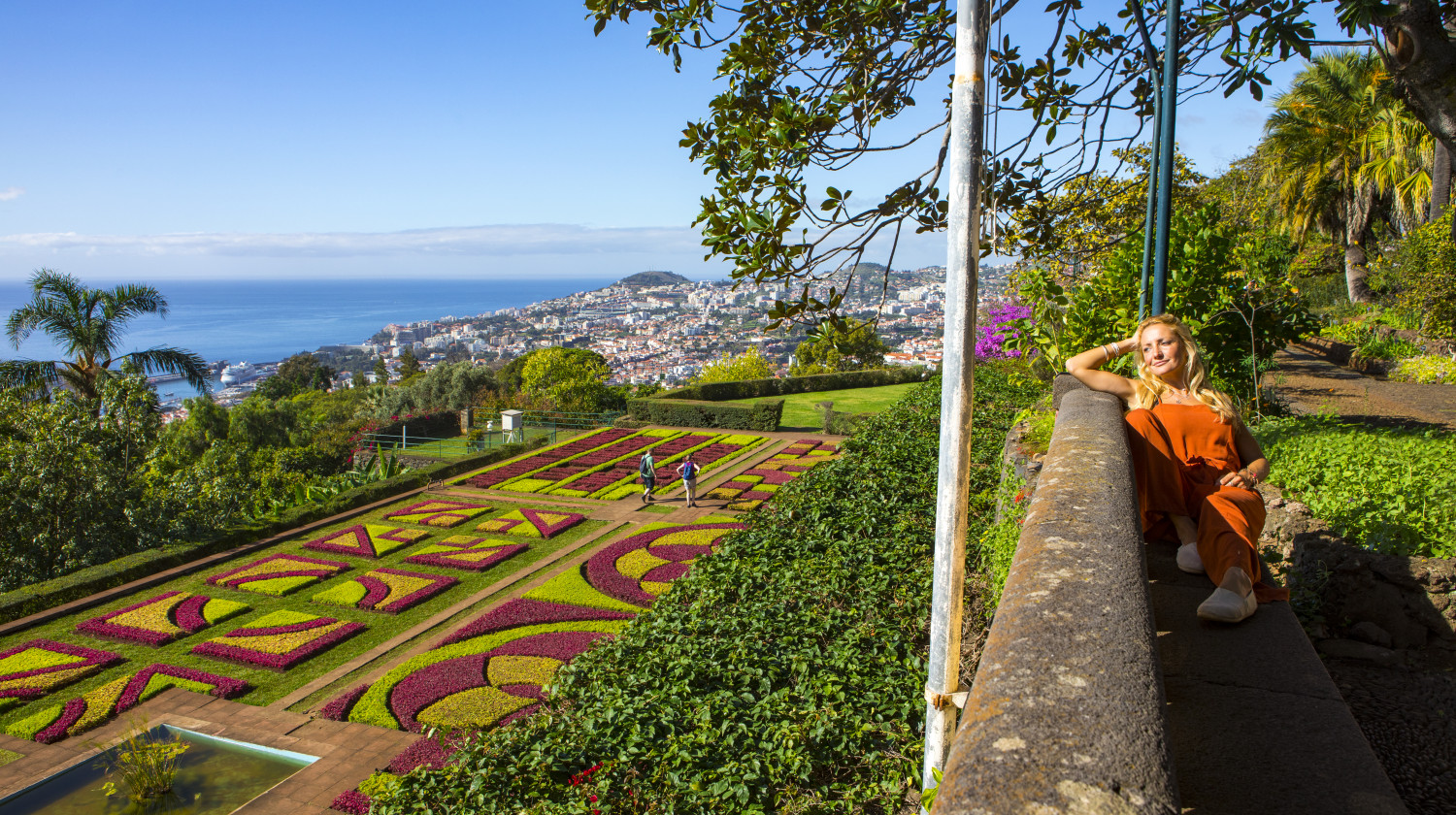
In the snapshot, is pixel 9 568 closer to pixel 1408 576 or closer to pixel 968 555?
pixel 968 555

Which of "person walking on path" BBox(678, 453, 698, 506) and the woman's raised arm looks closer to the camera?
the woman's raised arm

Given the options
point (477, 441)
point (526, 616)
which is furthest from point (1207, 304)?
point (477, 441)

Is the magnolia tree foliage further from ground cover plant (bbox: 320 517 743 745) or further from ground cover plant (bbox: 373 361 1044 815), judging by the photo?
ground cover plant (bbox: 320 517 743 745)

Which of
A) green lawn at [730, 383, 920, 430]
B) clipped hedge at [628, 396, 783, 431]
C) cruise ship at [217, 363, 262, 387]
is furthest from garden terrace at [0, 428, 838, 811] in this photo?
cruise ship at [217, 363, 262, 387]

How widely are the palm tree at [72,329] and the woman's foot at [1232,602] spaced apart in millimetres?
28275

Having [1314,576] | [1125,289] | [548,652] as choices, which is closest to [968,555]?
[1314,576]

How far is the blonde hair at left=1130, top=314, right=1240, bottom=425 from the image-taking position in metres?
3.58

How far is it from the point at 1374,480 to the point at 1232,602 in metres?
3.65

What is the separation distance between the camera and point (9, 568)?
54.4 ft

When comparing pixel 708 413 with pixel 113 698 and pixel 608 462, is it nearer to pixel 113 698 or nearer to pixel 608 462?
pixel 608 462

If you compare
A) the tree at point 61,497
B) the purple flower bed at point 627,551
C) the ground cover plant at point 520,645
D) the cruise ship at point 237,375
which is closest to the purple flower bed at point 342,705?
the ground cover plant at point 520,645

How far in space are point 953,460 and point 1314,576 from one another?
3.08 m

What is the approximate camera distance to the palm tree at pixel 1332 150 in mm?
21703

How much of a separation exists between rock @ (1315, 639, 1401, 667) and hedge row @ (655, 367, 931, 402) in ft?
97.5
